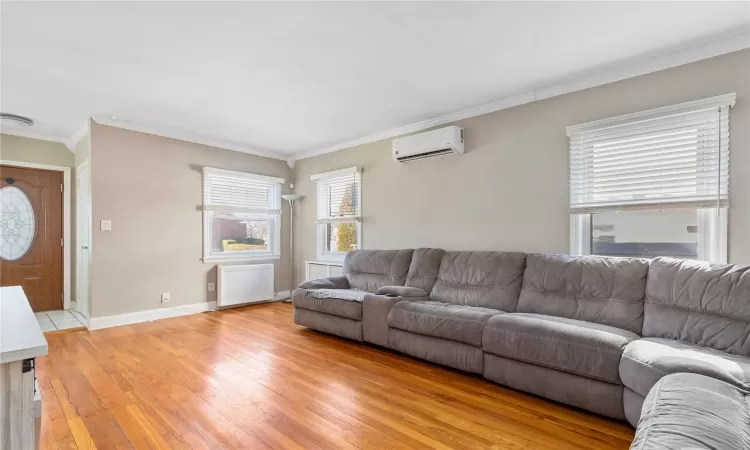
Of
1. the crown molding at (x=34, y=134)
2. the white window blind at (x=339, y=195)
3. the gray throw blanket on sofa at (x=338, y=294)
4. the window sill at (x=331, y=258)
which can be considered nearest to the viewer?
the gray throw blanket on sofa at (x=338, y=294)

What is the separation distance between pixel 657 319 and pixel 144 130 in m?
5.62

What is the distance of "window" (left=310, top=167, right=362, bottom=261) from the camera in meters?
5.15

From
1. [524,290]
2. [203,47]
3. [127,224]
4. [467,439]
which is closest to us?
[467,439]

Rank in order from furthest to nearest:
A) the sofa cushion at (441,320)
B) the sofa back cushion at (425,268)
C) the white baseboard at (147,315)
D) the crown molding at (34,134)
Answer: the crown molding at (34,134), the white baseboard at (147,315), the sofa back cushion at (425,268), the sofa cushion at (441,320)

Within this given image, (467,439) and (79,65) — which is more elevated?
(79,65)

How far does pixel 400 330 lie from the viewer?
3.26m

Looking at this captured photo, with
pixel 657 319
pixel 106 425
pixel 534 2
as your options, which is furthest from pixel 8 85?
pixel 657 319

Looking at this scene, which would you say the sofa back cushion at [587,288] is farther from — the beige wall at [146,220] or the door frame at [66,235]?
the door frame at [66,235]

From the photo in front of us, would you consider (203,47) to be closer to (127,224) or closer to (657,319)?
(127,224)

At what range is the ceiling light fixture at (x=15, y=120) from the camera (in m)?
3.91

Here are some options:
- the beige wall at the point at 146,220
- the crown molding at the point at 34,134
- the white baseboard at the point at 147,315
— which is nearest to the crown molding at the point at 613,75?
the beige wall at the point at 146,220

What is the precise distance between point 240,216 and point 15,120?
2702mm

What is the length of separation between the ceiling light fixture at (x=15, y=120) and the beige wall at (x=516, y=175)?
391cm

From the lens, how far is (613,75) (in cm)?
300
